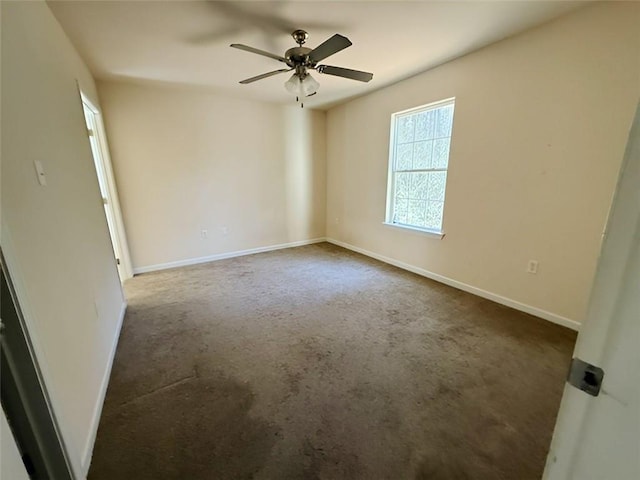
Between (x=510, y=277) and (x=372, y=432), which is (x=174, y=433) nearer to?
(x=372, y=432)

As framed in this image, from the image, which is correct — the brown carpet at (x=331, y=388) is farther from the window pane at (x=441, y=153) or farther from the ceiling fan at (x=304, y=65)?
the ceiling fan at (x=304, y=65)

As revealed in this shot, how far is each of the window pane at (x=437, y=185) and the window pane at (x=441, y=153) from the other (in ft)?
0.34

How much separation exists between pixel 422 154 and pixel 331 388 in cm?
292

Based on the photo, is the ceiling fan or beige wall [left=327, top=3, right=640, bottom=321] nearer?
beige wall [left=327, top=3, right=640, bottom=321]

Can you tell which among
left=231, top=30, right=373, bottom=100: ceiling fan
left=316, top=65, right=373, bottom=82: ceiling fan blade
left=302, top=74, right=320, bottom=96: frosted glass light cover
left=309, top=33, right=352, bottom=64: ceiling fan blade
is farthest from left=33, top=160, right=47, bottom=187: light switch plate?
left=316, top=65, right=373, bottom=82: ceiling fan blade

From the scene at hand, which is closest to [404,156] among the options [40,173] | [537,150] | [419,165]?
[419,165]

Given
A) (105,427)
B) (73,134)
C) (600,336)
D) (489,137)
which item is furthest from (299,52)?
(105,427)

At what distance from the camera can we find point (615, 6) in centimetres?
188

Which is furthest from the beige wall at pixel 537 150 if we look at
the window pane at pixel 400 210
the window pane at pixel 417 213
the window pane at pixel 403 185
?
the window pane at pixel 403 185

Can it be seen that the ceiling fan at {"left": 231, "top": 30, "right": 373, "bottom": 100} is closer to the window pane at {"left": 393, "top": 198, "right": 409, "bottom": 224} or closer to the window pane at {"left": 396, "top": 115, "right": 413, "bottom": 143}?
the window pane at {"left": 396, "top": 115, "right": 413, "bottom": 143}

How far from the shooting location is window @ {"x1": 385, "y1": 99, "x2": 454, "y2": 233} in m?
3.23

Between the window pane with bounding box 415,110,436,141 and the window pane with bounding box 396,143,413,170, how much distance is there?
16cm

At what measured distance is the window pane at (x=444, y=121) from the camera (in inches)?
122

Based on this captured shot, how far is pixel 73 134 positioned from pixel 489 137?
348 cm
